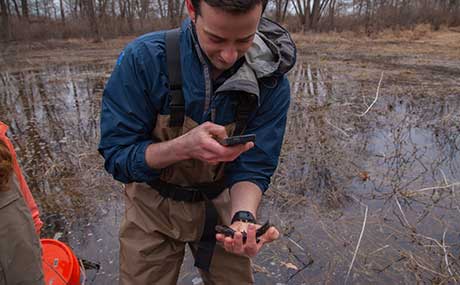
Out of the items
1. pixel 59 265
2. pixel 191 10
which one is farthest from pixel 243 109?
pixel 59 265

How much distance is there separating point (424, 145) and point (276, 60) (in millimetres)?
4595

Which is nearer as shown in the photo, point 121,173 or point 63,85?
point 121,173

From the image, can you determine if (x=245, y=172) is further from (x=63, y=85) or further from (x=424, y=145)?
(x=63, y=85)

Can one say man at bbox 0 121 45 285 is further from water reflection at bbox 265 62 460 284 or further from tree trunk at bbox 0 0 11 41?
tree trunk at bbox 0 0 11 41

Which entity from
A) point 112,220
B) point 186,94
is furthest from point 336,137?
point 186,94

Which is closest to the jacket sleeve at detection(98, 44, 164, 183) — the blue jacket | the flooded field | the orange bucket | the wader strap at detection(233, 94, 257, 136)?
the blue jacket

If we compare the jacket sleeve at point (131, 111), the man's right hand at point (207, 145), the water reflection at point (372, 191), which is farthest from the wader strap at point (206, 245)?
the water reflection at point (372, 191)

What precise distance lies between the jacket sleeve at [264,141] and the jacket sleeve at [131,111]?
17.2 inches

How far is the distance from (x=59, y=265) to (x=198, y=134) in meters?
1.57

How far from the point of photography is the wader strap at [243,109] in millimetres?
1659

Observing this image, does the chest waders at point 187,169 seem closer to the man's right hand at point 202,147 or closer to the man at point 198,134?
the man at point 198,134

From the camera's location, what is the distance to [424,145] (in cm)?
547

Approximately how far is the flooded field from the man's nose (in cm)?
205

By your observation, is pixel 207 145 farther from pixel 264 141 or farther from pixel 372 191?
pixel 372 191
